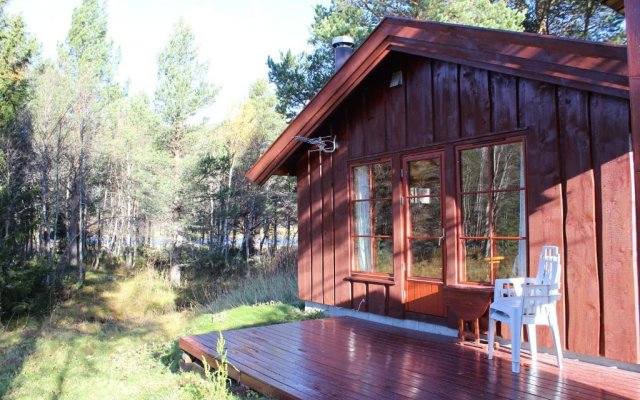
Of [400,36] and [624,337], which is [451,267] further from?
[400,36]

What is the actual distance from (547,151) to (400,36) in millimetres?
1991

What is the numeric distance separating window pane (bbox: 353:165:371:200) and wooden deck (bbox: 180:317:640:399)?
1.76 meters

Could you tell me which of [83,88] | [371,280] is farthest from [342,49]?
[83,88]

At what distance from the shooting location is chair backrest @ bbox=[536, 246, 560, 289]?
380 cm

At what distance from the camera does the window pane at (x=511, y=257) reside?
4422 millimetres

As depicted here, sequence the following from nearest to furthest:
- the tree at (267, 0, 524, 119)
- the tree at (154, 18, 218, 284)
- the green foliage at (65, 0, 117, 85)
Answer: the tree at (267, 0, 524, 119)
the green foliage at (65, 0, 117, 85)
the tree at (154, 18, 218, 284)

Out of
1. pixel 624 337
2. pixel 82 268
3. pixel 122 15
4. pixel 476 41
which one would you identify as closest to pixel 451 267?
pixel 624 337

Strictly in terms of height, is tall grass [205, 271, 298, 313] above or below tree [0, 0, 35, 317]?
below

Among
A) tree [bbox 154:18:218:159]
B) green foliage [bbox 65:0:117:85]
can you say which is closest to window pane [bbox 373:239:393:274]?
tree [bbox 154:18:218:159]

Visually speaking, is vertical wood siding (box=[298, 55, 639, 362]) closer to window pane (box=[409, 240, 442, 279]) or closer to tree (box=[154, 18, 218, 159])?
window pane (box=[409, 240, 442, 279])

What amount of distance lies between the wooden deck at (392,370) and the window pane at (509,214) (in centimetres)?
109

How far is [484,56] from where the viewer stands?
4.41 metres

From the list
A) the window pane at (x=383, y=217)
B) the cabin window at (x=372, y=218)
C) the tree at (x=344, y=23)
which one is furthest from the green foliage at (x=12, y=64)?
the window pane at (x=383, y=217)

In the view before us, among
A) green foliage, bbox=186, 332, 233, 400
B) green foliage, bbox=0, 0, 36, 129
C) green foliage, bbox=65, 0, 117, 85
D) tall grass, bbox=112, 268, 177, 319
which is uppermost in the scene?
green foliage, bbox=65, 0, 117, 85
